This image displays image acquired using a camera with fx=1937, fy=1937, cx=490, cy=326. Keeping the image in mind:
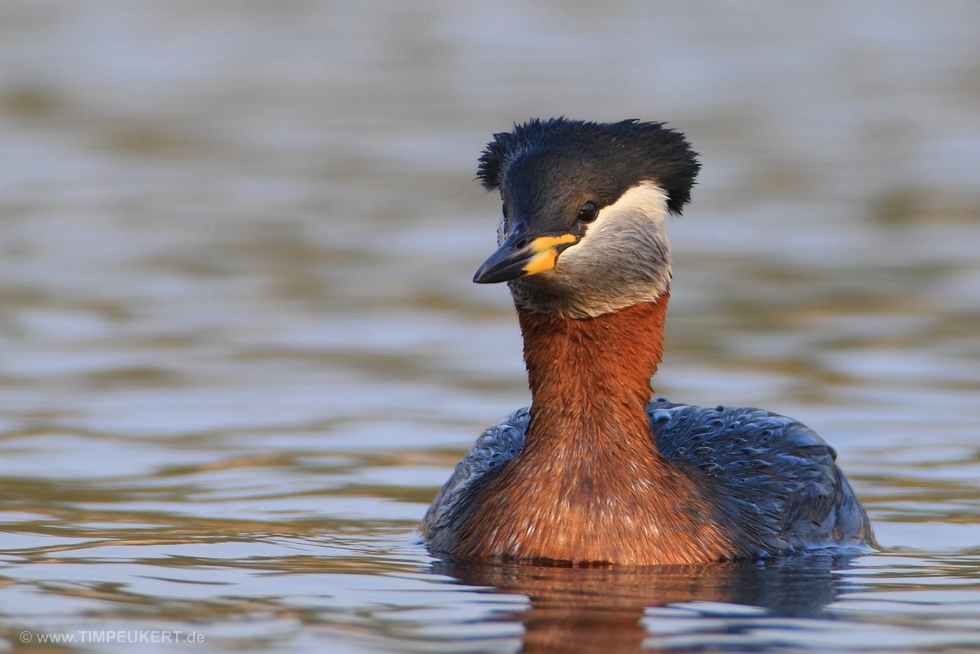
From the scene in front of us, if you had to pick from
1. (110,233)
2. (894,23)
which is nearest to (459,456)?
(110,233)

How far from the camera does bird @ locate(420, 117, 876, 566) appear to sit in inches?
400

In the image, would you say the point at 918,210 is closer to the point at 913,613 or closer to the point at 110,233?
the point at 110,233

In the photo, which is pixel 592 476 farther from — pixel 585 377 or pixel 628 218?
pixel 628 218

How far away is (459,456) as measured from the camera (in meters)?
13.9

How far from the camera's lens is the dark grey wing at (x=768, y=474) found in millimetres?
10844

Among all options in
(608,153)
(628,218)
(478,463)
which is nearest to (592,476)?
(478,463)

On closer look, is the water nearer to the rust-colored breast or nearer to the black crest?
the rust-colored breast

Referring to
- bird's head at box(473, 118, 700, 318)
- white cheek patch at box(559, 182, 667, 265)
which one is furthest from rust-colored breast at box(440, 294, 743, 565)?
white cheek patch at box(559, 182, 667, 265)

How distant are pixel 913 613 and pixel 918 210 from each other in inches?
590

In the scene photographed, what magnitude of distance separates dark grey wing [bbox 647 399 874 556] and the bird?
21 millimetres

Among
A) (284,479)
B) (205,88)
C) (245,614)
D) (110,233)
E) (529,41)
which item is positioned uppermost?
(529,41)

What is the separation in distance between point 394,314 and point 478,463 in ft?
24.0

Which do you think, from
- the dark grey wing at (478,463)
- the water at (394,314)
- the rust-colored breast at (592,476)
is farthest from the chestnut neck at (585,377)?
the water at (394,314)

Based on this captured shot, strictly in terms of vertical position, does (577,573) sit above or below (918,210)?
below
